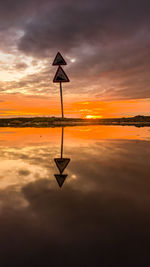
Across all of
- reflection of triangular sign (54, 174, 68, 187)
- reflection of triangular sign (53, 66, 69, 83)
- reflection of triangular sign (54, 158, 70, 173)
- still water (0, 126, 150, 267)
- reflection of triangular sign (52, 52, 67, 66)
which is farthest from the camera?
reflection of triangular sign (53, 66, 69, 83)

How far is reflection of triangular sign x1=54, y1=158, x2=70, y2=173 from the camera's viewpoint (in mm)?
3420

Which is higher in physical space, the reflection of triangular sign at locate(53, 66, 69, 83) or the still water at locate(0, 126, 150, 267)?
the reflection of triangular sign at locate(53, 66, 69, 83)

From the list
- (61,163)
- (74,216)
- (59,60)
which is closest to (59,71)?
(59,60)

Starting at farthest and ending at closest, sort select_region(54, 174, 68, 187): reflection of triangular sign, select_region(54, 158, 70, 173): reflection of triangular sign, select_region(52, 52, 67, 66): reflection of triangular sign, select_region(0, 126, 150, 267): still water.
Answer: select_region(52, 52, 67, 66): reflection of triangular sign < select_region(54, 158, 70, 173): reflection of triangular sign < select_region(54, 174, 68, 187): reflection of triangular sign < select_region(0, 126, 150, 267): still water

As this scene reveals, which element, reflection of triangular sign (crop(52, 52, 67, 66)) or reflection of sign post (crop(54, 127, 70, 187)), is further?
reflection of triangular sign (crop(52, 52, 67, 66))

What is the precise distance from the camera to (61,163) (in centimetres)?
377

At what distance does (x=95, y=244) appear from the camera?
141 cm

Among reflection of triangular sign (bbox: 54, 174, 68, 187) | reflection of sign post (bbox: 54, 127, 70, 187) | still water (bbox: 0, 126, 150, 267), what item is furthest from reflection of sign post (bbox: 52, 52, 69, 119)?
reflection of triangular sign (bbox: 54, 174, 68, 187)

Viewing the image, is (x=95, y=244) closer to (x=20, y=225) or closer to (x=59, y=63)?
(x=20, y=225)

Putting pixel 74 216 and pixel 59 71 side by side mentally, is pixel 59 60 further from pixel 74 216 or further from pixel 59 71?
pixel 74 216

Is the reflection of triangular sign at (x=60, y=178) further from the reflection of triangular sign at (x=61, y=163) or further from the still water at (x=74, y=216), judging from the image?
the reflection of triangular sign at (x=61, y=163)

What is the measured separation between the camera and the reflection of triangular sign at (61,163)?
342 centimetres

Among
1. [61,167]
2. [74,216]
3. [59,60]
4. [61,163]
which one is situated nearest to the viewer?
[74,216]

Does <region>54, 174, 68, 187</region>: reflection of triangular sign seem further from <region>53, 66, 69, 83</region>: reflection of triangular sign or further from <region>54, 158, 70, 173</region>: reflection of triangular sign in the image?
<region>53, 66, 69, 83</region>: reflection of triangular sign
